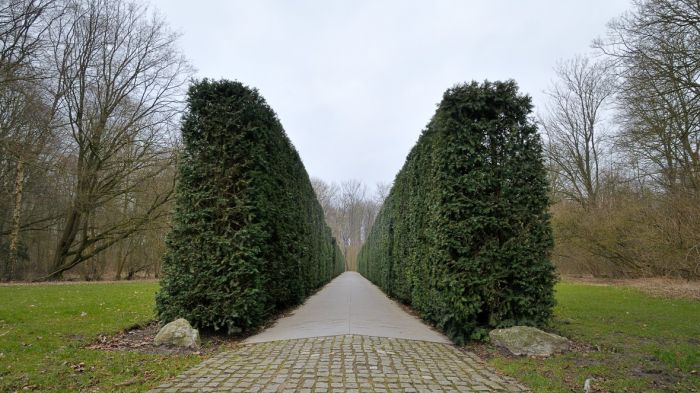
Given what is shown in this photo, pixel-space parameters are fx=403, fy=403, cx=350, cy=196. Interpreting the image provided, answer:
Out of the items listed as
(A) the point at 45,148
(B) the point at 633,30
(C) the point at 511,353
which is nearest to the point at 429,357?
(C) the point at 511,353

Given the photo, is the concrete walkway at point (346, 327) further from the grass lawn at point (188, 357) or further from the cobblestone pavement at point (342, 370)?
the grass lawn at point (188, 357)

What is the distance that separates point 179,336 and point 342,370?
2.64 metres

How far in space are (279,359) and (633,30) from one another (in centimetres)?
996

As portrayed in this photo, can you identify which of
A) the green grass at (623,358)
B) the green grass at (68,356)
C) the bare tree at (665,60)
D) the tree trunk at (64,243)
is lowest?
the green grass at (623,358)

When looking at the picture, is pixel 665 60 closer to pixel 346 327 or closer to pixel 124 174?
pixel 346 327

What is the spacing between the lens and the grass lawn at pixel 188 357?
3938 millimetres

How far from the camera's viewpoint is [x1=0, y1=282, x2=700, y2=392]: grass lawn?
394 cm

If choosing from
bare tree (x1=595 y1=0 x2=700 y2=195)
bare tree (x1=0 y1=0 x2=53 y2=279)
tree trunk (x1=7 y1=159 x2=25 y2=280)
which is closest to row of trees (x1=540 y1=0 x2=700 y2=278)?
bare tree (x1=595 y1=0 x2=700 y2=195)

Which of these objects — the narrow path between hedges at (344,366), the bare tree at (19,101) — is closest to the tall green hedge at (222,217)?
the narrow path between hedges at (344,366)

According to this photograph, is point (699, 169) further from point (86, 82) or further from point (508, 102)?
point (86, 82)

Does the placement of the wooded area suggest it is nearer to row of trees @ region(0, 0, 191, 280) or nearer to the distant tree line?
row of trees @ region(0, 0, 191, 280)

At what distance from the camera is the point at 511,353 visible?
17.5 feet

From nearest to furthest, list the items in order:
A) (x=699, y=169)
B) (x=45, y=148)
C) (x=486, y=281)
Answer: (x=486, y=281) → (x=699, y=169) → (x=45, y=148)

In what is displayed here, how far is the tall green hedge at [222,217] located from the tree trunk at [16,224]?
13687 millimetres
